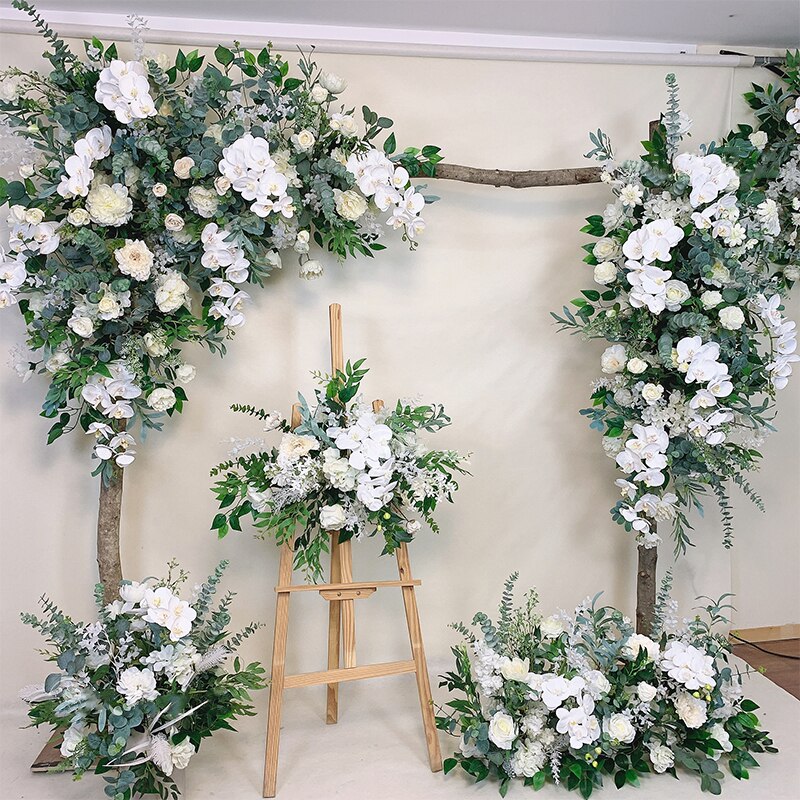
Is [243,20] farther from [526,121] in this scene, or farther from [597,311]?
[597,311]

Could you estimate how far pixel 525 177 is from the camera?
2.59 metres

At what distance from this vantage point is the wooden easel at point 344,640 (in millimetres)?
2164

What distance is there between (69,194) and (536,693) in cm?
179

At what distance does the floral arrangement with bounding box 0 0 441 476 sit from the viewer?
7.18ft

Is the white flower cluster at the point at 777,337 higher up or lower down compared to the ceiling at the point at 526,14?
lower down

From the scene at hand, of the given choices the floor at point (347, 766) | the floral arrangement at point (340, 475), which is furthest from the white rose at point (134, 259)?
the floor at point (347, 766)

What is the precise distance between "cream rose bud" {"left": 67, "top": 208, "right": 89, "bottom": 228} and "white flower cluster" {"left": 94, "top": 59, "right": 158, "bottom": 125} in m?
0.26

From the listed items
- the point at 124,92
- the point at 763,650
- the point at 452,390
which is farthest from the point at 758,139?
the point at 124,92

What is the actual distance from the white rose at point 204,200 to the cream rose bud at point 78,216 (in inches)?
11.3

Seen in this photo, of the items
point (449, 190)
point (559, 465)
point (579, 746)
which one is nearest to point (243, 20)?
point (449, 190)

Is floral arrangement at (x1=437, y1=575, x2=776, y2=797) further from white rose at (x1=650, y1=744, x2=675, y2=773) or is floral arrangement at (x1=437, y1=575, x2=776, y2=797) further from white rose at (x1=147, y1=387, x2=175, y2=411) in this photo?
white rose at (x1=147, y1=387, x2=175, y2=411)

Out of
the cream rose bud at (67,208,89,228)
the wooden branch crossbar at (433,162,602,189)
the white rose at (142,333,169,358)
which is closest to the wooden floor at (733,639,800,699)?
the wooden branch crossbar at (433,162,602,189)

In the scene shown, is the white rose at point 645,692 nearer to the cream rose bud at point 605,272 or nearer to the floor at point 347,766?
the floor at point 347,766

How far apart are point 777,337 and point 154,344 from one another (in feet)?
5.88
